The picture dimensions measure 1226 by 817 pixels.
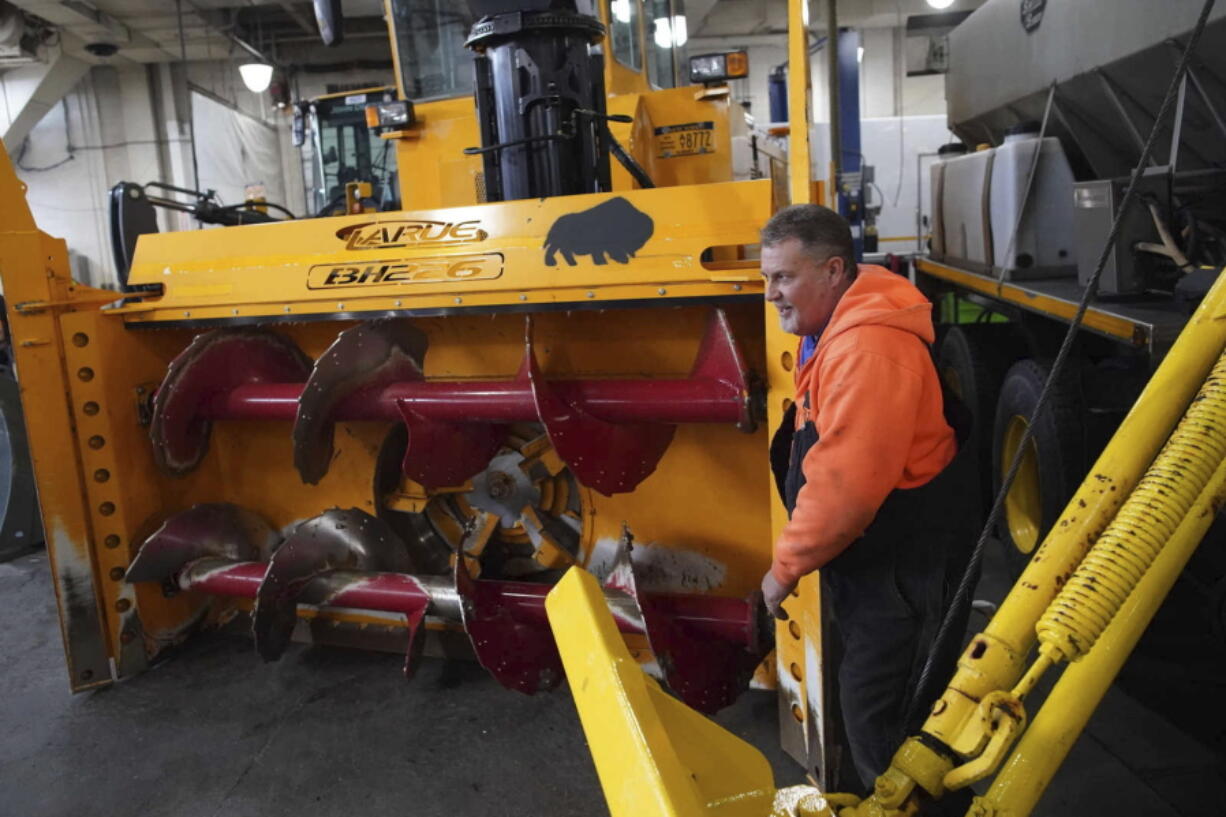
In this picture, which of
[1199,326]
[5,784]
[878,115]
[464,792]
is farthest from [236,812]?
[878,115]

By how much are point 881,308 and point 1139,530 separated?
0.57 metres

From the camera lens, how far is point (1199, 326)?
1.52 metres

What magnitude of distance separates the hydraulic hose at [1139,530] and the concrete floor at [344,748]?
1.32 meters

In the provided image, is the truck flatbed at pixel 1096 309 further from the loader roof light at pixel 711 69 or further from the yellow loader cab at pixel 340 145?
the yellow loader cab at pixel 340 145

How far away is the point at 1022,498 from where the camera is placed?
3.81 metres

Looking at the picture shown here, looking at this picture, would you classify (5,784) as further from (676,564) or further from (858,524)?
(858,524)

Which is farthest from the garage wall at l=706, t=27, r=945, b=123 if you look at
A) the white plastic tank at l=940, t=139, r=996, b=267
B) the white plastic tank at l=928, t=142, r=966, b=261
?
the white plastic tank at l=940, t=139, r=996, b=267

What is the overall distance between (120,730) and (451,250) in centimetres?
188

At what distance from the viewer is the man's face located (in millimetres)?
1746

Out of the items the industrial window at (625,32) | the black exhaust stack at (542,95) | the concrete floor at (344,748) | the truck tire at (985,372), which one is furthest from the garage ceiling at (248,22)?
the concrete floor at (344,748)

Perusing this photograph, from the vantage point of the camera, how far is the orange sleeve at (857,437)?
158cm

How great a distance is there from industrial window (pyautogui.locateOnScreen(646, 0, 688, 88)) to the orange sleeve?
10.5 ft

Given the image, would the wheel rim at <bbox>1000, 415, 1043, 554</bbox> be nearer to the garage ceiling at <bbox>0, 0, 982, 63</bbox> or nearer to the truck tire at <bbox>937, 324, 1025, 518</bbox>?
the truck tire at <bbox>937, 324, 1025, 518</bbox>

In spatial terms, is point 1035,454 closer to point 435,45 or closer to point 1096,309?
point 1096,309
